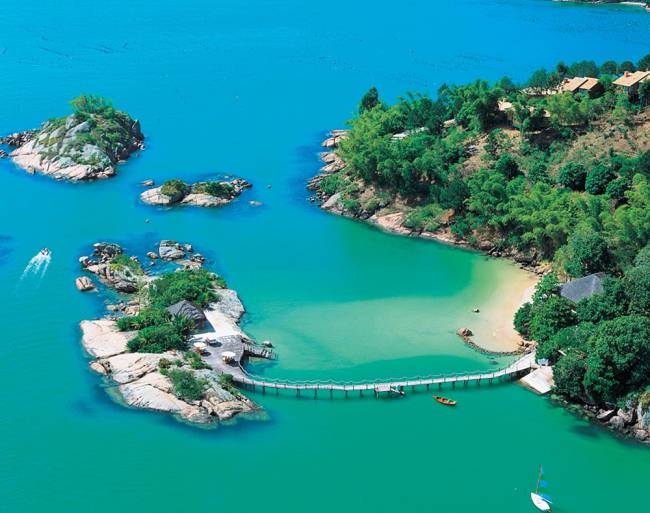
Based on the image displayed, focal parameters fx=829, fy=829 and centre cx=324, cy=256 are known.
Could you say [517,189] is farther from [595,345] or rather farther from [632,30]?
[632,30]

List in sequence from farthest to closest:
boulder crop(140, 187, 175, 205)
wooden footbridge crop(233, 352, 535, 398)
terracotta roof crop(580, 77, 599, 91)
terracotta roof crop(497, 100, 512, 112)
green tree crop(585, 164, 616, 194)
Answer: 1. terracotta roof crop(497, 100, 512, 112)
2. boulder crop(140, 187, 175, 205)
3. terracotta roof crop(580, 77, 599, 91)
4. green tree crop(585, 164, 616, 194)
5. wooden footbridge crop(233, 352, 535, 398)

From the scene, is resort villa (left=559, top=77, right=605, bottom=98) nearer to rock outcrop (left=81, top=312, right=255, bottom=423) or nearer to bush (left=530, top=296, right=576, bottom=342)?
bush (left=530, top=296, right=576, bottom=342)

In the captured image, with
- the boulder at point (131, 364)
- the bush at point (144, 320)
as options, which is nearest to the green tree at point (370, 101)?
the bush at point (144, 320)

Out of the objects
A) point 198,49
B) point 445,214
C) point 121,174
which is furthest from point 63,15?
point 445,214

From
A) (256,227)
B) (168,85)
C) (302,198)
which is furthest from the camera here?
(168,85)

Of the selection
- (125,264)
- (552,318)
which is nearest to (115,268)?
(125,264)

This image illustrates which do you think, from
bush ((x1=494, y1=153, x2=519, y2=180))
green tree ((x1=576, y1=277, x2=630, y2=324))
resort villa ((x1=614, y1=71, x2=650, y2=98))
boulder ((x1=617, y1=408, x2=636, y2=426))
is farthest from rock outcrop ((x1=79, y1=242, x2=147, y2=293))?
resort villa ((x1=614, y1=71, x2=650, y2=98))
